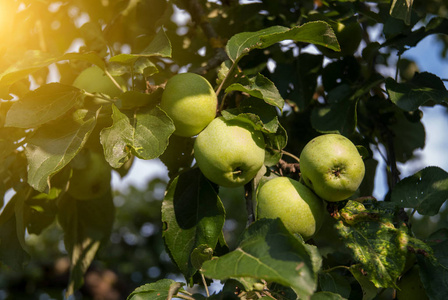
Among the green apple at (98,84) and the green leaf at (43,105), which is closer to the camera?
the green leaf at (43,105)

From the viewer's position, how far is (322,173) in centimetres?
121

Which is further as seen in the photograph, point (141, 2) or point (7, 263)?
point (141, 2)

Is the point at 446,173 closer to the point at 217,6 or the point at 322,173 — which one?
the point at 322,173

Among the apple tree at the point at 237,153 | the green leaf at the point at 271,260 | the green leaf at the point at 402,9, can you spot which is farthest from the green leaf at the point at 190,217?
the green leaf at the point at 402,9

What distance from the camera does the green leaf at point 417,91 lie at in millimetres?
1474

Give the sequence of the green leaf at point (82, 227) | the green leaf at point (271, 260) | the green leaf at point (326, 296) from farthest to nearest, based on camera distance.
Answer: the green leaf at point (82, 227) → the green leaf at point (326, 296) → the green leaf at point (271, 260)

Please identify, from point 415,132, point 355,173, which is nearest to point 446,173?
point 355,173

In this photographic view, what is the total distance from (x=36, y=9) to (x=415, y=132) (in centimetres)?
176

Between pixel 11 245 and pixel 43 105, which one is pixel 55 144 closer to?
pixel 43 105

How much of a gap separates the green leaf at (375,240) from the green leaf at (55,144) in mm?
751

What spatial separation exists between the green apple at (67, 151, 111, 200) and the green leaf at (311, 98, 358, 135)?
787 mm

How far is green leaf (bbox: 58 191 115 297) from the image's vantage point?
1.85 m

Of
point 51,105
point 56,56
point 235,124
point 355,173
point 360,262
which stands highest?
point 56,56

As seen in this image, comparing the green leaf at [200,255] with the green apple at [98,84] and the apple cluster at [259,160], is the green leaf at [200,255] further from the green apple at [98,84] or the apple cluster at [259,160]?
the green apple at [98,84]
